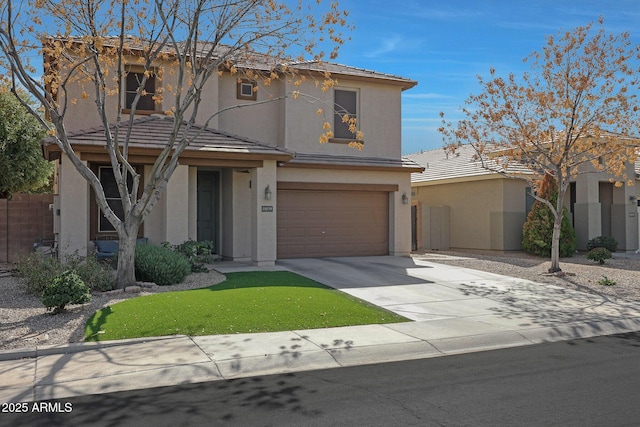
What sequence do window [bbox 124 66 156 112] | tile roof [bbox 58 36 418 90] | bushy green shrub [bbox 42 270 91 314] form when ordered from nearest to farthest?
bushy green shrub [bbox 42 270 91 314], tile roof [bbox 58 36 418 90], window [bbox 124 66 156 112]

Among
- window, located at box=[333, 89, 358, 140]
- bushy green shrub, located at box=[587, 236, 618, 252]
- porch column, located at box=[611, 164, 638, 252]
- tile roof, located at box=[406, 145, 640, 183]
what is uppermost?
window, located at box=[333, 89, 358, 140]

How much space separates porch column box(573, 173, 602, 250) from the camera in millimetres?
22797

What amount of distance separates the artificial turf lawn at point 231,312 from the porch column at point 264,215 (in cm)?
369

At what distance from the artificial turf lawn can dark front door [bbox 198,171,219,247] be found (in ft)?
19.8

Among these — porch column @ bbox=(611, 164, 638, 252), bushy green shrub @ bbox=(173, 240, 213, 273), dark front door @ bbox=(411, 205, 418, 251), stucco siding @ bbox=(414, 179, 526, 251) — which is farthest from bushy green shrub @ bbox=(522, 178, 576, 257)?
bushy green shrub @ bbox=(173, 240, 213, 273)

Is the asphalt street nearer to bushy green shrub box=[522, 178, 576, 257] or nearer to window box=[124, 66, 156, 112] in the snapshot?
window box=[124, 66, 156, 112]

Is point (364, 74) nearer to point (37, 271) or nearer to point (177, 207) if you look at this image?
point (177, 207)

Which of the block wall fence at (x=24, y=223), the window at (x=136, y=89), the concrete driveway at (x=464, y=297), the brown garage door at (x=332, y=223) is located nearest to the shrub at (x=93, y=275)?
the concrete driveway at (x=464, y=297)

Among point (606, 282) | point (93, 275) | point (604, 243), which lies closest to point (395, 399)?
point (93, 275)

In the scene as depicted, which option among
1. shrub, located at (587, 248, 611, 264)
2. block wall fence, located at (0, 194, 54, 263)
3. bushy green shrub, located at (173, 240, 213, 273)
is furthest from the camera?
shrub, located at (587, 248, 611, 264)

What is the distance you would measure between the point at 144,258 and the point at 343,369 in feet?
22.5

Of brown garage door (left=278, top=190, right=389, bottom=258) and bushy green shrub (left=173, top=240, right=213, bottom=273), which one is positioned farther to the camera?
brown garage door (left=278, top=190, right=389, bottom=258)

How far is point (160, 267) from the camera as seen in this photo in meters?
12.8

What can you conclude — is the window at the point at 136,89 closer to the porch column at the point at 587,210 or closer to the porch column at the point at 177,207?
the porch column at the point at 177,207
